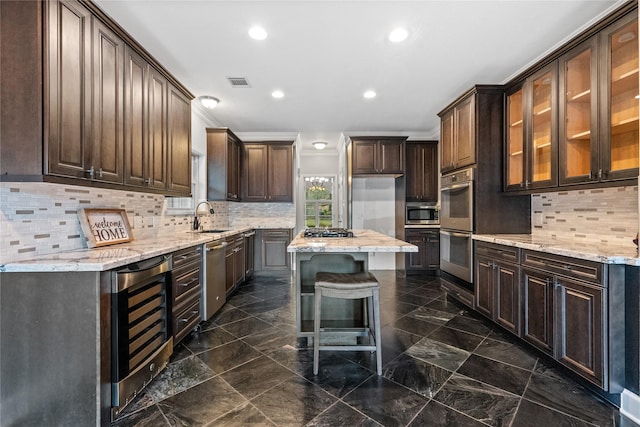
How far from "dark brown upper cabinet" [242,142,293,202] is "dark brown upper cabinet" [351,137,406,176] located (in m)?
1.25

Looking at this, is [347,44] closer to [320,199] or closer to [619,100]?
[619,100]

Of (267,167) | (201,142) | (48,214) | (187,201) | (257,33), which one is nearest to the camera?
(48,214)

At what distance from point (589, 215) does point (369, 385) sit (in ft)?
8.00

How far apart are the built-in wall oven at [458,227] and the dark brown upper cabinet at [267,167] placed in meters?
2.79

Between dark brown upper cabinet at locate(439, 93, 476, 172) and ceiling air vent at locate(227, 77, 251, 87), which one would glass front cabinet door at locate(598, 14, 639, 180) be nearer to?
dark brown upper cabinet at locate(439, 93, 476, 172)

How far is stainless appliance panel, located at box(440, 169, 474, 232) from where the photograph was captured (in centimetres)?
328

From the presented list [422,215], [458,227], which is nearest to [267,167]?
[422,215]

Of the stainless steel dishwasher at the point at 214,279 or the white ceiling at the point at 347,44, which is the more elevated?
the white ceiling at the point at 347,44

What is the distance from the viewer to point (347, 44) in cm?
264

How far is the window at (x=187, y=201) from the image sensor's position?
11.8ft

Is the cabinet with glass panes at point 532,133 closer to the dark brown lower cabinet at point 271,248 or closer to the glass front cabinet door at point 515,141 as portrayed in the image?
the glass front cabinet door at point 515,141

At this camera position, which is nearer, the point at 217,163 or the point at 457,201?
the point at 457,201

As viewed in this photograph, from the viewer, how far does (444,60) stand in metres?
2.93

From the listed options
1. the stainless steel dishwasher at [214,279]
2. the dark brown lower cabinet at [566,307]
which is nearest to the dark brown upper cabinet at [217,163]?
the stainless steel dishwasher at [214,279]
